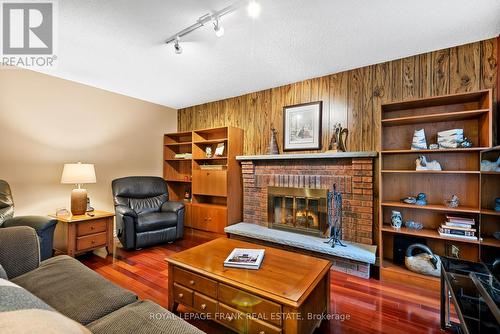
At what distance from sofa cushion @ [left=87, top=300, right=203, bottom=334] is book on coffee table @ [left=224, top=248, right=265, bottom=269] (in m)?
0.59

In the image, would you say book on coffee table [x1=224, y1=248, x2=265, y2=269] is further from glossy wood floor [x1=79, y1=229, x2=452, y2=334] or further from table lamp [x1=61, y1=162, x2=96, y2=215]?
table lamp [x1=61, y1=162, x2=96, y2=215]

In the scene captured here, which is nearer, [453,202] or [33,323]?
[33,323]

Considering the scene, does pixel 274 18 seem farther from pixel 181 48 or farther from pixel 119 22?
pixel 119 22

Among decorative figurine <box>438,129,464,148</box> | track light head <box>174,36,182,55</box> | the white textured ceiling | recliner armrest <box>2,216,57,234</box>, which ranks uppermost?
the white textured ceiling

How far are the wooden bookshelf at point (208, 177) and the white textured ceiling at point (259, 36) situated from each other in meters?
1.10

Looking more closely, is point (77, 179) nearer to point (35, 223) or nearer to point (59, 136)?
point (35, 223)

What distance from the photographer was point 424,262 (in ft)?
7.33

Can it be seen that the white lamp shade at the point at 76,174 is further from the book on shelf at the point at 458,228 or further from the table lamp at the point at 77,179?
the book on shelf at the point at 458,228

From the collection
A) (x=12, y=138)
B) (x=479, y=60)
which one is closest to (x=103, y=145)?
(x=12, y=138)

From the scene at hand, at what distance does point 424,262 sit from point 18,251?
128 inches

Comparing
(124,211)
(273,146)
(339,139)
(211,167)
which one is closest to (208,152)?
(211,167)

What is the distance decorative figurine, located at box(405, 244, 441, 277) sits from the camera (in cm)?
220

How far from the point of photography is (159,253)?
10.1 feet

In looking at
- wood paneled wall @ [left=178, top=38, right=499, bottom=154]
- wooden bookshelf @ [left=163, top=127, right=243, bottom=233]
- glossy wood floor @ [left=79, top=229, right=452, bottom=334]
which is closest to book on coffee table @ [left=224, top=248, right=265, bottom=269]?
glossy wood floor @ [left=79, top=229, right=452, bottom=334]
